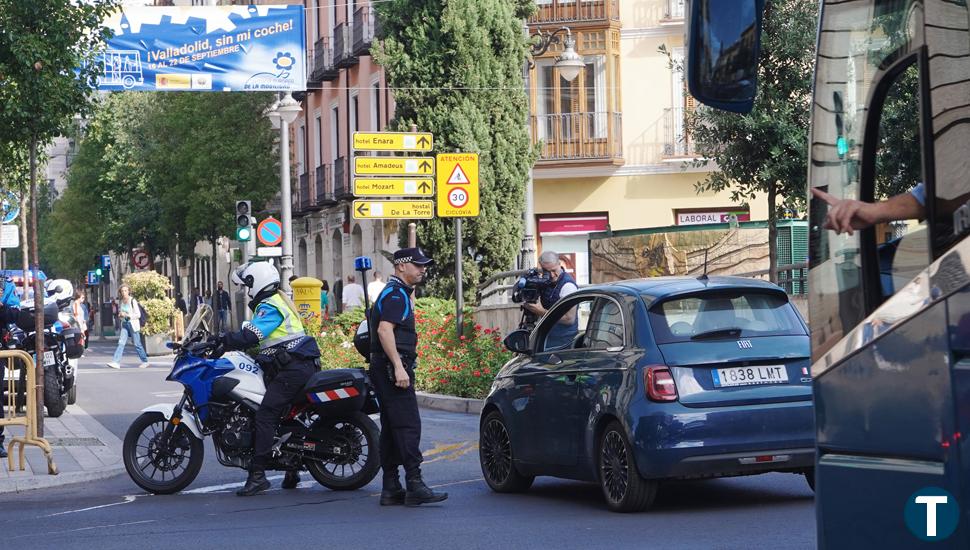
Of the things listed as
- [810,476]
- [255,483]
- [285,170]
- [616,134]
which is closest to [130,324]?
[285,170]

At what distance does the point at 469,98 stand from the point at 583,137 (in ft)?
A: 17.2

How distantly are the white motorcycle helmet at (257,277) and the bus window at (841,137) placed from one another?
7.95 m

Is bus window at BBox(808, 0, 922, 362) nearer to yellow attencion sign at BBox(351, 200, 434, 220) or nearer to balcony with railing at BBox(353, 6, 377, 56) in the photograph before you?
yellow attencion sign at BBox(351, 200, 434, 220)

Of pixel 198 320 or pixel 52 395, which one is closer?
pixel 198 320

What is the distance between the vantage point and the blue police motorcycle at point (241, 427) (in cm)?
1180

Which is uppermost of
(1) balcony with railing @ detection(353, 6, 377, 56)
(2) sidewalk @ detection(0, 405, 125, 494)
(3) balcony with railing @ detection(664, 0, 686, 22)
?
(1) balcony with railing @ detection(353, 6, 377, 56)

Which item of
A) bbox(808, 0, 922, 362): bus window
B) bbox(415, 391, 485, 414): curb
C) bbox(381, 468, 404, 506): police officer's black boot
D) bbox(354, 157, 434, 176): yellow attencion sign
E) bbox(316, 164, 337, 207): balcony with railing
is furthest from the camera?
bbox(316, 164, 337, 207): balcony with railing

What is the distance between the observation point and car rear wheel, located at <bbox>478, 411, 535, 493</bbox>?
11.4m

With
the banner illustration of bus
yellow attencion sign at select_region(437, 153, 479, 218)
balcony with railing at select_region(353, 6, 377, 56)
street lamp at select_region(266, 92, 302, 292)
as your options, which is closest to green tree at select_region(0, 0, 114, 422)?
yellow attencion sign at select_region(437, 153, 479, 218)

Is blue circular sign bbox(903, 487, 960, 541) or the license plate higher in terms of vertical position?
blue circular sign bbox(903, 487, 960, 541)

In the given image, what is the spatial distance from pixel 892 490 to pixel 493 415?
26.5 ft

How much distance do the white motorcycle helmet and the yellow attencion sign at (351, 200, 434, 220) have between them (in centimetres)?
1284

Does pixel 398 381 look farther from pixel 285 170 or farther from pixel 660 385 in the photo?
pixel 285 170

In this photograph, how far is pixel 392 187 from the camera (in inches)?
1004
